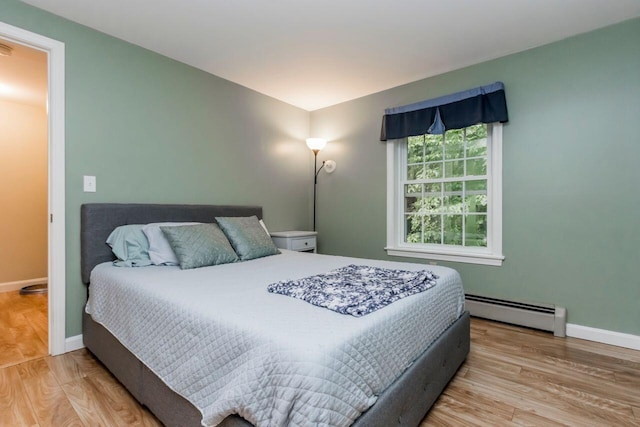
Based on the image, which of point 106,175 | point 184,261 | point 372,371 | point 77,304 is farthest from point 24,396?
point 372,371

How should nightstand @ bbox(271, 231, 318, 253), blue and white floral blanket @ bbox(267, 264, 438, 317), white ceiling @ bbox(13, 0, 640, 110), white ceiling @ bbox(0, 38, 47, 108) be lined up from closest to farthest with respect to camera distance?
blue and white floral blanket @ bbox(267, 264, 438, 317)
white ceiling @ bbox(13, 0, 640, 110)
white ceiling @ bbox(0, 38, 47, 108)
nightstand @ bbox(271, 231, 318, 253)

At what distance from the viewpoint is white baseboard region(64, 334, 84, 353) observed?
2197 mm

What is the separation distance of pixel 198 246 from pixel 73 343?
1162mm

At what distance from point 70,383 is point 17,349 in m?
0.82

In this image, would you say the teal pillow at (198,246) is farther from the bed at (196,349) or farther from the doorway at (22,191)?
the doorway at (22,191)

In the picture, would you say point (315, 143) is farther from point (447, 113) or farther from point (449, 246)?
point (449, 246)

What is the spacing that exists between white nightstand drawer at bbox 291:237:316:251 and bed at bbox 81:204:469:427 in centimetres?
86

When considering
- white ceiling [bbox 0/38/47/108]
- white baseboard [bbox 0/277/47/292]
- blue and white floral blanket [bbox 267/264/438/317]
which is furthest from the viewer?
white baseboard [bbox 0/277/47/292]

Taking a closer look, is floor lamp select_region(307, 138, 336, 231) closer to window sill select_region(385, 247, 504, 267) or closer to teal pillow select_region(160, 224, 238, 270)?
window sill select_region(385, 247, 504, 267)

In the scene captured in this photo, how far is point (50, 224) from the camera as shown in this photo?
214cm

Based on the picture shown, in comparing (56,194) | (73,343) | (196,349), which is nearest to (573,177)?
(196,349)

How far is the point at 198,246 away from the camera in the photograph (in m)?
2.18

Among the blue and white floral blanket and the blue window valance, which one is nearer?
the blue and white floral blanket

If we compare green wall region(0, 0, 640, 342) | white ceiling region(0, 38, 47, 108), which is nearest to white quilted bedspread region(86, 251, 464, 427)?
green wall region(0, 0, 640, 342)
